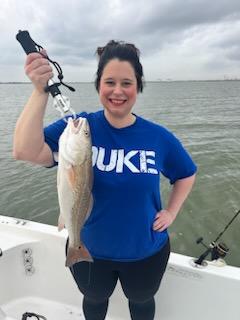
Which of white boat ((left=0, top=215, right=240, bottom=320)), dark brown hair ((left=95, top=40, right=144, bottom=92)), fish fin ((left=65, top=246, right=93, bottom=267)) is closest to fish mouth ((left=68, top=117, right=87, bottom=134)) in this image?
dark brown hair ((left=95, top=40, right=144, bottom=92))

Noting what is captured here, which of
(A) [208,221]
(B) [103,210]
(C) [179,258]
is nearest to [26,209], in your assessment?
(A) [208,221]

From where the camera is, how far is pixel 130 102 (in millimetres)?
1946

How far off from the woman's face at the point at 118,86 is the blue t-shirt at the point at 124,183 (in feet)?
0.52

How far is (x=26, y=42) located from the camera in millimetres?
1726

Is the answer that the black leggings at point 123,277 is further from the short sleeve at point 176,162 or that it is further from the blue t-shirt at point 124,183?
the short sleeve at point 176,162

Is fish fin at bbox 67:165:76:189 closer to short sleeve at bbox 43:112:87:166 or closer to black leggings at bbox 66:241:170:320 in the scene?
short sleeve at bbox 43:112:87:166

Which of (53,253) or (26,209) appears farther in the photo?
(26,209)

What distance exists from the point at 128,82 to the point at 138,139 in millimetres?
375

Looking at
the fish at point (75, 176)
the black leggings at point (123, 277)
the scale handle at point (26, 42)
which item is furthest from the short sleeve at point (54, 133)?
the black leggings at point (123, 277)

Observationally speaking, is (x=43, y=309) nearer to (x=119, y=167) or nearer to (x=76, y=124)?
(x=119, y=167)

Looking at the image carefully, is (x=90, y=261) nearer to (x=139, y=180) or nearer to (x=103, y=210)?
(x=103, y=210)

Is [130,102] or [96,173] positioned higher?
[130,102]

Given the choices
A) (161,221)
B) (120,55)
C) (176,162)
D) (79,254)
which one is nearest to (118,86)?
(120,55)

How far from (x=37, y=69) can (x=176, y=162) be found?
1145mm
